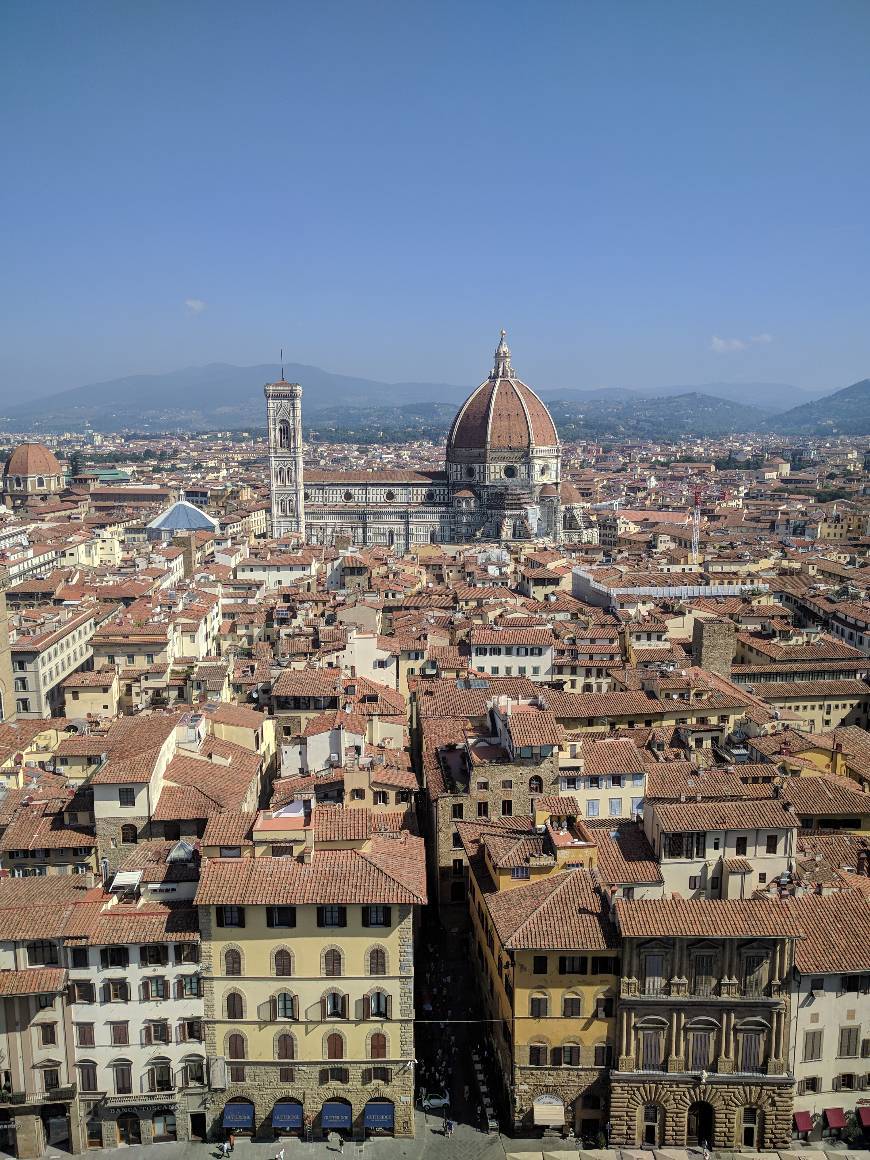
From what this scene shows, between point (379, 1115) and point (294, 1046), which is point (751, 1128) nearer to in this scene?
point (379, 1115)

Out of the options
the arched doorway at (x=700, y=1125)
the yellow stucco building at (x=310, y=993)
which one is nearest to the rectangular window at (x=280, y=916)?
the yellow stucco building at (x=310, y=993)

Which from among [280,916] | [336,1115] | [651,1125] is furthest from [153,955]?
[651,1125]

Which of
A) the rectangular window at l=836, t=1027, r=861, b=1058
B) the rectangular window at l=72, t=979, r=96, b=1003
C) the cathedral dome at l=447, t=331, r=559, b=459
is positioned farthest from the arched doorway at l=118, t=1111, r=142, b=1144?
the cathedral dome at l=447, t=331, r=559, b=459

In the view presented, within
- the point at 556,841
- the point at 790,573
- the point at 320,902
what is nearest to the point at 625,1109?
the point at 556,841

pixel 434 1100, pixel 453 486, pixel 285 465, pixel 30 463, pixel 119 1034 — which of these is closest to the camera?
pixel 119 1034

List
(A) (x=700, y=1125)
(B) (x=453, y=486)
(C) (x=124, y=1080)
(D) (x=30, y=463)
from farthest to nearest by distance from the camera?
(D) (x=30, y=463) → (B) (x=453, y=486) → (A) (x=700, y=1125) → (C) (x=124, y=1080)

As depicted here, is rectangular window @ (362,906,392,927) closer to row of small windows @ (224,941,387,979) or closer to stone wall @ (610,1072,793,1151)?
row of small windows @ (224,941,387,979)
